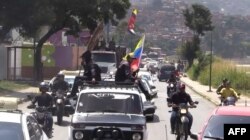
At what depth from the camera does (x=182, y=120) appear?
17.7 m

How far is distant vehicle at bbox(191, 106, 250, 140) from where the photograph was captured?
42.5 ft

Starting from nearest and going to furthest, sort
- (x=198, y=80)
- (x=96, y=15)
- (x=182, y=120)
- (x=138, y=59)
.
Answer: (x=182, y=120) → (x=138, y=59) → (x=96, y=15) → (x=198, y=80)

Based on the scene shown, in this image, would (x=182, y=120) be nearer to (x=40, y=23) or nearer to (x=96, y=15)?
(x=40, y=23)

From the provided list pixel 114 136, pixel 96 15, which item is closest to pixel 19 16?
pixel 96 15

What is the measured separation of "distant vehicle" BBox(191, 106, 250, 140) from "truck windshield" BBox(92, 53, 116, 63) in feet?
113

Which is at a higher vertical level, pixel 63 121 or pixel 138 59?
pixel 138 59

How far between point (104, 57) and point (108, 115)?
110 feet

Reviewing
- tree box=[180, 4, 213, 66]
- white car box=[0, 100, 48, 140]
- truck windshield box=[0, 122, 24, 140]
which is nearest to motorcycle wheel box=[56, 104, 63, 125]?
white car box=[0, 100, 48, 140]

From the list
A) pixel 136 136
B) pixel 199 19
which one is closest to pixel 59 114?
pixel 136 136

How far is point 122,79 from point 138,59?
5.90 metres

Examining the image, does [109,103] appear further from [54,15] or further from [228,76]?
[228,76]

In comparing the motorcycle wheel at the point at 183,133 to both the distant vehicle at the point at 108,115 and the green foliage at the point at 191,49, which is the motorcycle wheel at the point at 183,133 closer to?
the distant vehicle at the point at 108,115

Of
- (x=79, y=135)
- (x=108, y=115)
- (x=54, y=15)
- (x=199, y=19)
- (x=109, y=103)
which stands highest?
(x=199, y=19)

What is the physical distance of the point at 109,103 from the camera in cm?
1559
